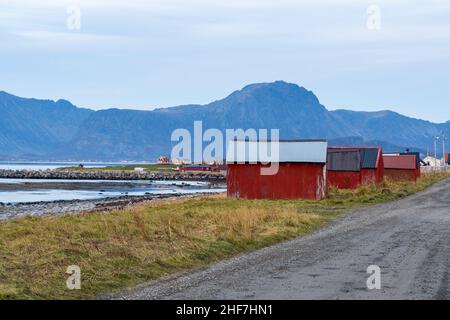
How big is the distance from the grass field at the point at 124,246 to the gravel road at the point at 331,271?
0.75 metres

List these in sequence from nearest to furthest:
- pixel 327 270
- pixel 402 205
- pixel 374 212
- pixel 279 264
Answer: pixel 327 270
pixel 279 264
pixel 374 212
pixel 402 205

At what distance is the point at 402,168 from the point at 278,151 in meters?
38.2

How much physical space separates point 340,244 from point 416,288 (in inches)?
290

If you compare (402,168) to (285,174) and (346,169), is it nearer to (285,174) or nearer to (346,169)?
(346,169)

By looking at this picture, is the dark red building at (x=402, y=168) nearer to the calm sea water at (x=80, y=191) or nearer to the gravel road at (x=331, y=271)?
the calm sea water at (x=80, y=191)

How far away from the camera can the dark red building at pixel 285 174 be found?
44938 mm

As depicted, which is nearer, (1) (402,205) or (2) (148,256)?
(2) (148,256)

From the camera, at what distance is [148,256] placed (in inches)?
645

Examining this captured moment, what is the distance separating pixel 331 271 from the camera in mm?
14695
